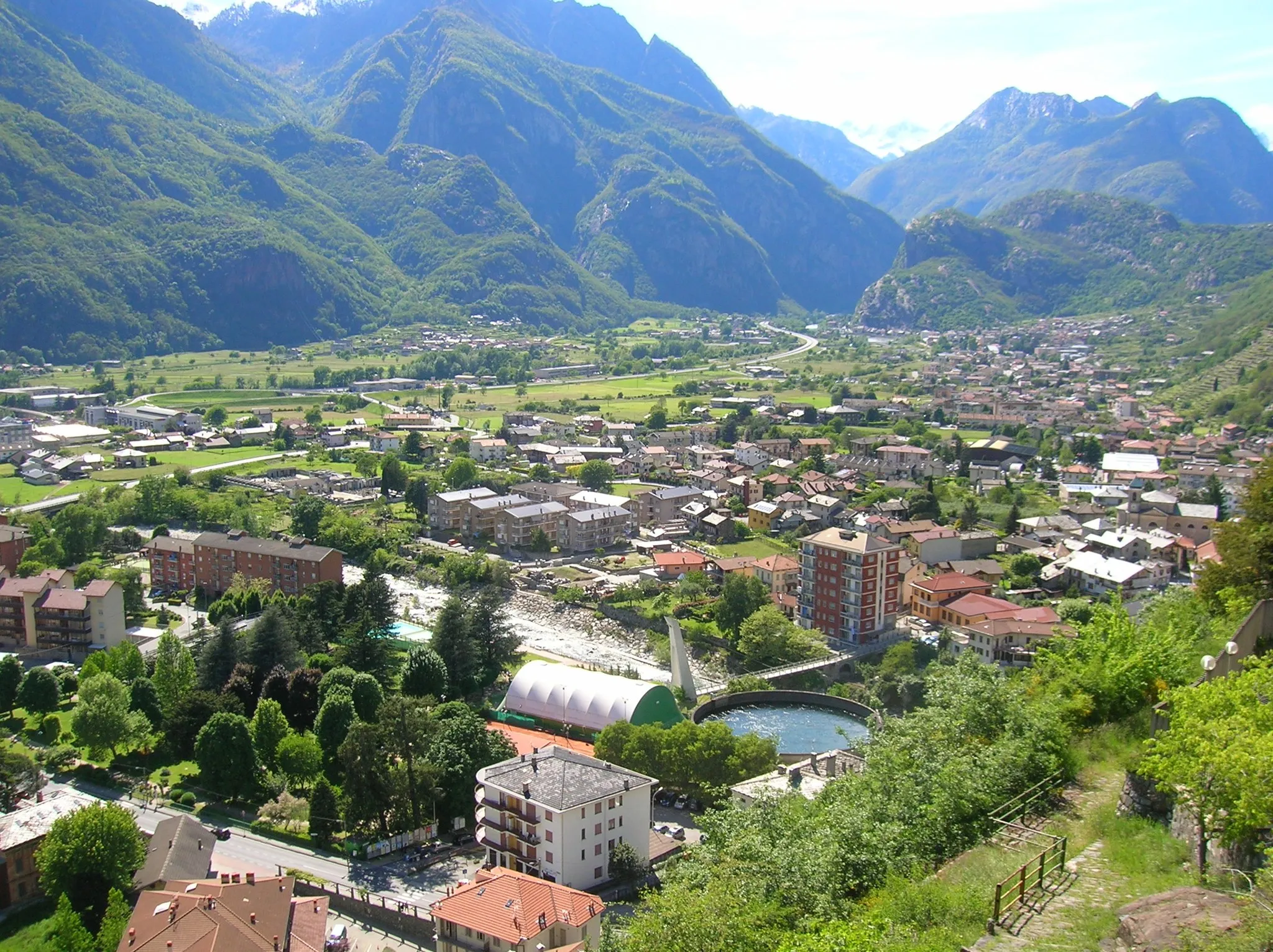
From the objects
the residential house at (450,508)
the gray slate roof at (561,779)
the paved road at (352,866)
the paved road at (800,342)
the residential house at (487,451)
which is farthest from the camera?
the paved road at (800,342)

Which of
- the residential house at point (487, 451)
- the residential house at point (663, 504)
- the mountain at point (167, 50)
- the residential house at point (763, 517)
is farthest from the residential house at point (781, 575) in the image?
the mountain at point (167, 50)

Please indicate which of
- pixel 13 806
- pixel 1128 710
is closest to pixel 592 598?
pixel 13 806

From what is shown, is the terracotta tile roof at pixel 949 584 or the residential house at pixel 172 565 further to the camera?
the residential house at pixel 172 565

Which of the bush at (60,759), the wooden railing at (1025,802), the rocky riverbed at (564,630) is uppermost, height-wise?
the wooden railing at (1025,802)

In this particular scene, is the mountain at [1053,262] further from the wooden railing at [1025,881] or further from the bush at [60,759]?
the wooden railing at [1025,881]

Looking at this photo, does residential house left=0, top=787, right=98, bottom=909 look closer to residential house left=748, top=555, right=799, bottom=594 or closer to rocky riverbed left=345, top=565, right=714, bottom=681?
rocky riverbed left=345, top=565, right=714, bottom=681

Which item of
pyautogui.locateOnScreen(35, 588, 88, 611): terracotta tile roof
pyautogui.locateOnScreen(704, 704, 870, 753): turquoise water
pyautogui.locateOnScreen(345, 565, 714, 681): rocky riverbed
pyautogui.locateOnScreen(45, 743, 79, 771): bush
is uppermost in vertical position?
pyautogui.locateOnScreen(35, 588, 88, 611): terracotta tile roof

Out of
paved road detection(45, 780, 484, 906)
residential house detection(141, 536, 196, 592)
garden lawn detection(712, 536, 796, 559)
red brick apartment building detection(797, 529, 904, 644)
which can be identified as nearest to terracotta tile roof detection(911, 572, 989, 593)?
red brick apartment building detection(797, 529, 904, 644)
